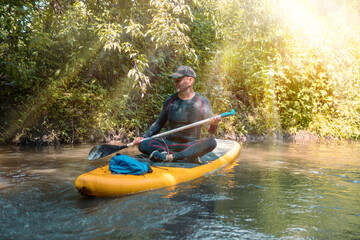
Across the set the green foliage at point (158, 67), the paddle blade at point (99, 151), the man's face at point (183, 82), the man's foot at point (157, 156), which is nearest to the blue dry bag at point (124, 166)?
the man's foot at point (157, 156)

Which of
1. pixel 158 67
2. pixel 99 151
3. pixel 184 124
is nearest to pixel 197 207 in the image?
pixel 184 124

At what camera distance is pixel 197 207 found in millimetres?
2672

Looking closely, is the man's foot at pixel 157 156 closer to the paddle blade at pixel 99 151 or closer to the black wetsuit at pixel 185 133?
the black wetsuit at pixel 185 133

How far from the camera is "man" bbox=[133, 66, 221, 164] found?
3910mm

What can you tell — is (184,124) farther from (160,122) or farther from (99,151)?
(99,151)

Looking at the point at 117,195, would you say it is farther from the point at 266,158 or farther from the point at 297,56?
the point at 297,56

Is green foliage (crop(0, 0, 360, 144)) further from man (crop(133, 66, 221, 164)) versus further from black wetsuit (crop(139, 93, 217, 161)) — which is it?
black wetsuit (crop(139, 93, 217, 161))

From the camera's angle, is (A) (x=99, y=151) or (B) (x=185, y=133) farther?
(B) (x=185, y=133)

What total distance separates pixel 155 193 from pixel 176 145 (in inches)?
41.8

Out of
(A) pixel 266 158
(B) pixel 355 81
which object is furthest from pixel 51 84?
(B) pixel 355 81

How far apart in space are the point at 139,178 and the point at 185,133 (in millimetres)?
1132

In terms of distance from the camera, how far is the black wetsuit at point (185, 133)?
3930 millimetres

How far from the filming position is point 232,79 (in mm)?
9961

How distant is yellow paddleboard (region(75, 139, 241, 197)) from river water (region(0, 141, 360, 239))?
3.0 inches
